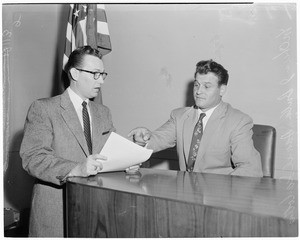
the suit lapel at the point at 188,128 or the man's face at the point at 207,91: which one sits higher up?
the man's face at the point at 207,91

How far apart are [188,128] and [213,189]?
0.94m

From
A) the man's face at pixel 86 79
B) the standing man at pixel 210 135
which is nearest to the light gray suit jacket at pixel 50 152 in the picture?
the man's face at pixel 86 79

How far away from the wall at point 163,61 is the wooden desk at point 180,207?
145 centimetres

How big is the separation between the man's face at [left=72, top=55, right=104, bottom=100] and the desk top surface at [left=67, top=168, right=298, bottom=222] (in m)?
0.59

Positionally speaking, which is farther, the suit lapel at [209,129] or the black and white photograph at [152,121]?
the suit lapel at [209,129]

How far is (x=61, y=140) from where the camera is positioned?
6.04 ft

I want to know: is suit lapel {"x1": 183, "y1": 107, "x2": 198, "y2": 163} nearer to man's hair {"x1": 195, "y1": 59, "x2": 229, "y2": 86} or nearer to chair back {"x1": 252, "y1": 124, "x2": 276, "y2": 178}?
man's hair {"x1": 195, "y1": 59, "x2": 229, "y2": 86}

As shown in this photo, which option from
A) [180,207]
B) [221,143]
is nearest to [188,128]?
[221,143]

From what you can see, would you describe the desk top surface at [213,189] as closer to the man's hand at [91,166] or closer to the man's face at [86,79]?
the man's hand at [91,166]

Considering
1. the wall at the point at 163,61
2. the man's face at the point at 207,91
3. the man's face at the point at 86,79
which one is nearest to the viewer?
the man's face at the point at 86,79

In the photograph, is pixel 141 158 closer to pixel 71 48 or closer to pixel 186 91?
pixel 71 48

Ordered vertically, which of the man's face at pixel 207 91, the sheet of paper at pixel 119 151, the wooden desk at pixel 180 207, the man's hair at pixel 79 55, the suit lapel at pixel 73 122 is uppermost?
the man's hair at pixel 79 55

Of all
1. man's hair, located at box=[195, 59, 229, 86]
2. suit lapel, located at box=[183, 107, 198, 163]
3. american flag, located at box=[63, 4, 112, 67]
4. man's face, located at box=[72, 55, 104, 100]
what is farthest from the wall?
man's face, located at box=[72, 55, 104, 100]

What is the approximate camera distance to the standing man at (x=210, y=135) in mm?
2109
